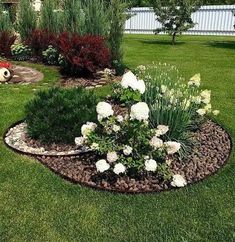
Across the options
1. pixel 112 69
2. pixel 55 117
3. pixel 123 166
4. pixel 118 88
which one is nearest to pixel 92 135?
pixel 123 166

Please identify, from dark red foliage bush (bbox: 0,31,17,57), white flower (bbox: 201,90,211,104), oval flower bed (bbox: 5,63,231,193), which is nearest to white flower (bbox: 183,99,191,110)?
oval flower bed (bbox: 5,63,231,193)

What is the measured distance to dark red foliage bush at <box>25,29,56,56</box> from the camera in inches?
566

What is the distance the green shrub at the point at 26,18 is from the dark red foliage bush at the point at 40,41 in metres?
1.76

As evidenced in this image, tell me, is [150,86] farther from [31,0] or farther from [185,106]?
[31,0]

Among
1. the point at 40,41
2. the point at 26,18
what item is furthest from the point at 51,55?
the point at 26,18

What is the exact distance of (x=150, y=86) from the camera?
687cm

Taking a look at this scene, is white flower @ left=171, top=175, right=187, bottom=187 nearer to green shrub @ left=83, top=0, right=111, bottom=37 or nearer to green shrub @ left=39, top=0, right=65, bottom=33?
green shrub @ left=83, top=0, right=111, bottom=37

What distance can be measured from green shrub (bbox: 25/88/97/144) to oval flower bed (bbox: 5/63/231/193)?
28 cm

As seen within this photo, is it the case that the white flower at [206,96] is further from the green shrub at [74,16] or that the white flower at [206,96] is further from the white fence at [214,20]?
the white fence at [214,20]

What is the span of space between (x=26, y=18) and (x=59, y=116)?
1137 cm

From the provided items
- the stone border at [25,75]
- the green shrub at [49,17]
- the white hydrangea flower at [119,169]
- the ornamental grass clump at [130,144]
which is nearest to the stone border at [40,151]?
the ornamental grass clump at [130,144]

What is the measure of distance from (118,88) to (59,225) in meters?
4.90

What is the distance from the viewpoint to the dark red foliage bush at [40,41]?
14.4m

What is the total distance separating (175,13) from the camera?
23.1 m
